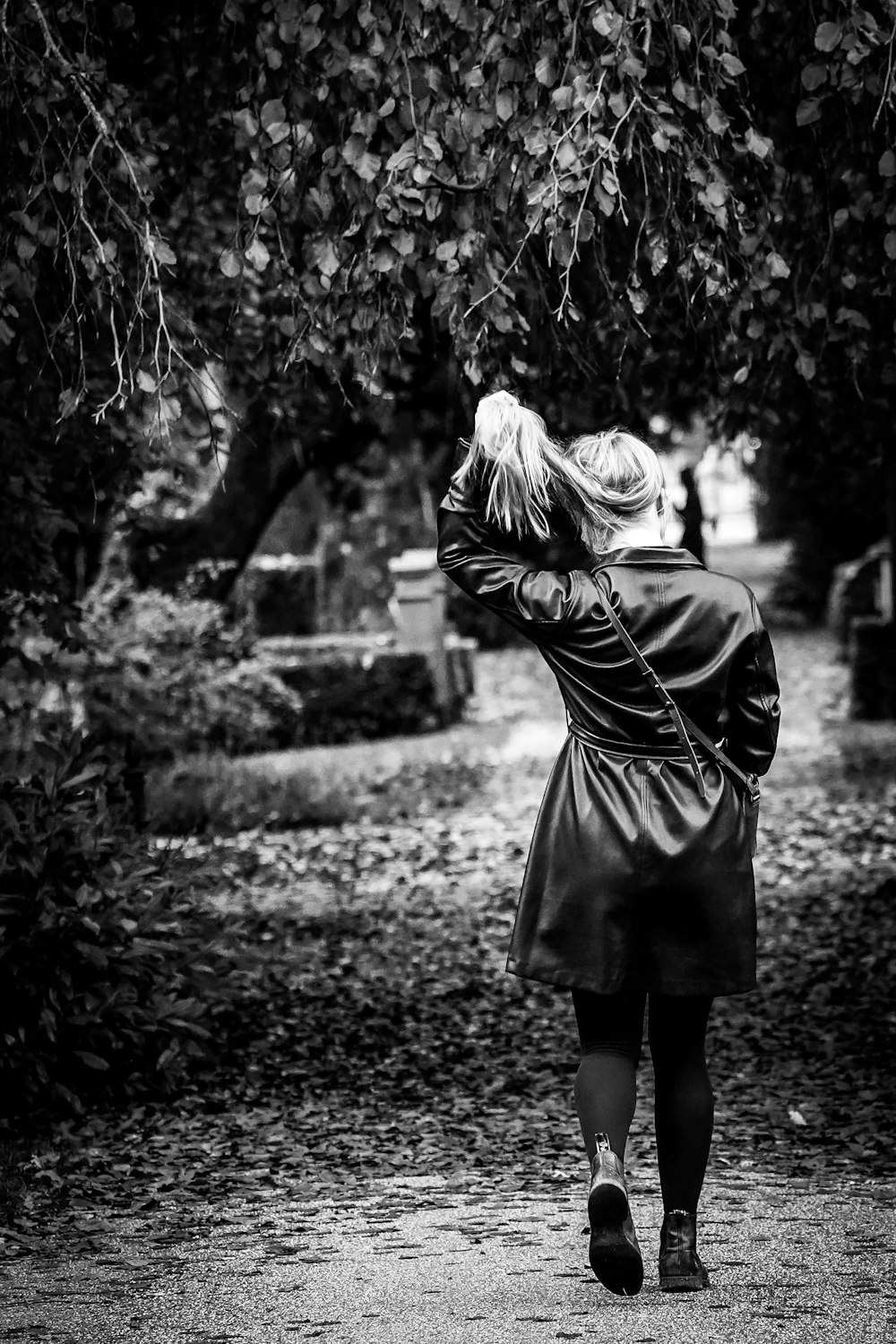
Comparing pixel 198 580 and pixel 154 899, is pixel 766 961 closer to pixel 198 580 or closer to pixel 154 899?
pixel 154 899

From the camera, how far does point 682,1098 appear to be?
3.35 m


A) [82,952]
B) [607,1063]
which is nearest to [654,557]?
[607,1063]

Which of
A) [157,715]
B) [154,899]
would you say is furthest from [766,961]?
[157,715]

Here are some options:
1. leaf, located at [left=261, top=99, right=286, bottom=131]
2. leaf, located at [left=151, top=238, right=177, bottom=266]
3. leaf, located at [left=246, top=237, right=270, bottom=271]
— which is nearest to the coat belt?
leaf, located at [left=246, top=237, right=270, bottom=271]

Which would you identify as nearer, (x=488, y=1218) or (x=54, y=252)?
(x=488, y=1218)

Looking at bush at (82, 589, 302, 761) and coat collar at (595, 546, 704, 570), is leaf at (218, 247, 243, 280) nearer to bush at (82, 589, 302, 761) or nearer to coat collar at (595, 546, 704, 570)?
coat collar at (595, 546, 704, 570)

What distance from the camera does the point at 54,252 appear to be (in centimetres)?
460

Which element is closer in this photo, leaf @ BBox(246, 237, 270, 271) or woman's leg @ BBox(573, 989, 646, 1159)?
woman's leg @ BBox(573, 989, 646, 1159)

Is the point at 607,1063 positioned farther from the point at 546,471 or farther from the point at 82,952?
the point at 82,952

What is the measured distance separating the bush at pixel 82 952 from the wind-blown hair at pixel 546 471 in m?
2.22

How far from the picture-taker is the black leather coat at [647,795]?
128 inches

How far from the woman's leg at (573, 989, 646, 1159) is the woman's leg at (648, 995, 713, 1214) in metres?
0.05

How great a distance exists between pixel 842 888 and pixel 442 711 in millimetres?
7992

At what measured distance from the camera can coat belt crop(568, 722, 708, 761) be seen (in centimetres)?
330
